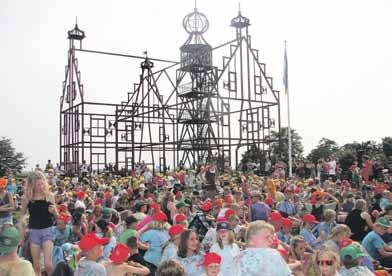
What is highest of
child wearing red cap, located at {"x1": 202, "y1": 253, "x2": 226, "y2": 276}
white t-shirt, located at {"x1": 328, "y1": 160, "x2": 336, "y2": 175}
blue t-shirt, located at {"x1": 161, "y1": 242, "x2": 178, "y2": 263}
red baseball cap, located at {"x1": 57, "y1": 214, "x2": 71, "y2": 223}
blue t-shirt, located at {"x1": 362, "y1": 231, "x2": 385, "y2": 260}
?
white t-shirt, located at {"x1": 328, "y1": 160, "x2": 336, "y2": 175}

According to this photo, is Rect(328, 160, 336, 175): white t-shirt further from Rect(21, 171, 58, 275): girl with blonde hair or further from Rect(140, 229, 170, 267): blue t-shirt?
Rect(21, 171, 58, 275): girl with blonde hair

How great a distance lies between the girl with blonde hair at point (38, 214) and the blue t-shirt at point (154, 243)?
1.52 metres

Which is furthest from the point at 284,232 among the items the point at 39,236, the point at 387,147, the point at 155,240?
the point at 387,147

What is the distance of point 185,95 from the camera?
30.0 m

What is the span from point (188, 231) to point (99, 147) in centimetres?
2341

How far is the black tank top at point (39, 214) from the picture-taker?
23.6ft

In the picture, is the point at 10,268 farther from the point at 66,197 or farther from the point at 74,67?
the point at 74,67

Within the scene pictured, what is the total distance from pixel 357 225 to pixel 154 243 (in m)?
4.51

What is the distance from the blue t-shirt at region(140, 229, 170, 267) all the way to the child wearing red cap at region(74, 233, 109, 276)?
8.19 feet

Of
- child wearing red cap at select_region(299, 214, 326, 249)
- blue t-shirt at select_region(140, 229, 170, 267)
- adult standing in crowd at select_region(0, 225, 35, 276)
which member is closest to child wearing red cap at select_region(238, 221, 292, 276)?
adult standing in crowd at select_region(0, 225, 35, 276)

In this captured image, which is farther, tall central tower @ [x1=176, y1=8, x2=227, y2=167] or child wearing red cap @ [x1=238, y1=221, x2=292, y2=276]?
tall central tower @ [x1=176, y1=8, x2=227, y2=167]

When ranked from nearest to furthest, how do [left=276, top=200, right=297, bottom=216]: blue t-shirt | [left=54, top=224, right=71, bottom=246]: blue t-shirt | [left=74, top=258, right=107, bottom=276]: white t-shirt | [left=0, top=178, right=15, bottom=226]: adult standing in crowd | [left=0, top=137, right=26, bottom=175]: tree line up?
[left=74, top=258, right=107, bottom=276]: white t-shirt < [left=54, top=224, right=71, bottom=246]: blue t-shirt < [left=0, top=178, right=15, bottom=226]: adult standing in crowd < [left=276, top=200, right=297, bottom=216]: blue t-shirt < [left=0, top=137, right=26, bottom=175]: tree

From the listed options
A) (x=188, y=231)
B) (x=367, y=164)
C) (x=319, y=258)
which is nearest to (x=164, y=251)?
(x=188, y=231)

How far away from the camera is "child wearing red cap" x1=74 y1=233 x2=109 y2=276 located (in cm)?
536
